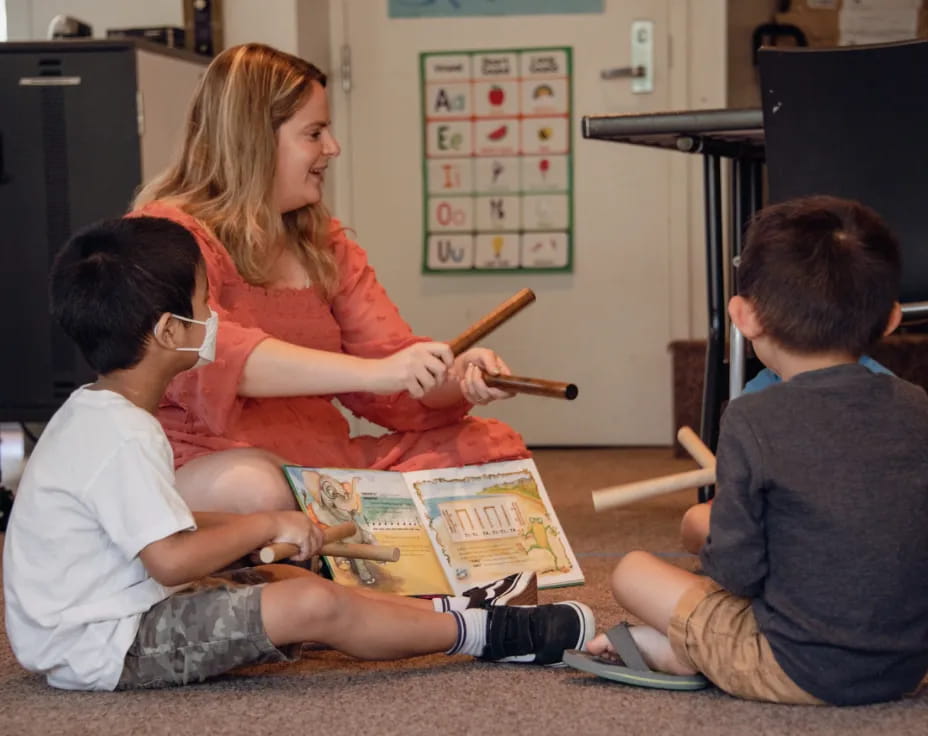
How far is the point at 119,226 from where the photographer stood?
150 centimetres

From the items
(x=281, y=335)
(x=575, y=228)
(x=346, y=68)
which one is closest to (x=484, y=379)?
(x=281, y=335)

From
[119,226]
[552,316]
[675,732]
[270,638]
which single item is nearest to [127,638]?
[270,638]

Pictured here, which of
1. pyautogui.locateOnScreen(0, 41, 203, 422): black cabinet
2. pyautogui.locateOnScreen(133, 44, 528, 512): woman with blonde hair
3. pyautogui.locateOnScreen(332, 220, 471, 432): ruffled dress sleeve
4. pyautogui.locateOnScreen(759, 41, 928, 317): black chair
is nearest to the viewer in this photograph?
pyautogui.locateOnScreen(133, 44, 528, 512): woman with blonde hair

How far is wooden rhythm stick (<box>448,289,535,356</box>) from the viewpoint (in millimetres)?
1775

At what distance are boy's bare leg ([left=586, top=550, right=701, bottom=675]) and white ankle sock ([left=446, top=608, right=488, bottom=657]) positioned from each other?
122mm

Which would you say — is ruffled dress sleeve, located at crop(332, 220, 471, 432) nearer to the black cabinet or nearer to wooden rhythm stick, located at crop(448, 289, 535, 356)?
wooden rhythm stick, located at crop(448, 289, 535, 356)

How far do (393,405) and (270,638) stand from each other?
61 centimetres

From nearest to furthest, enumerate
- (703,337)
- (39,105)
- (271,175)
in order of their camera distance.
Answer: (271,175) < (39,105) < (703,337)

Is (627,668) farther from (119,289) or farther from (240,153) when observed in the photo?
(240,153)

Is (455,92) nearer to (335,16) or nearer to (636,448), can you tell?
(335,16)

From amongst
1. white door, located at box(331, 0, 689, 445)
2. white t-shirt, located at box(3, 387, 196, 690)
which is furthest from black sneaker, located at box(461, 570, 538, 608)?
white door, located at box(331, 0, 689, 445)

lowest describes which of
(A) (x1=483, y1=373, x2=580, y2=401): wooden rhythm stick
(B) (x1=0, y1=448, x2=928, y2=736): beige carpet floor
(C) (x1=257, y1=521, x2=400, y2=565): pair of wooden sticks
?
(B) (x1=0, y1=448, x2=928, y2=736): beige carpet floor

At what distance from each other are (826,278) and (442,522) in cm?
71

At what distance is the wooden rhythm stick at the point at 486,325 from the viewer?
1775mm
